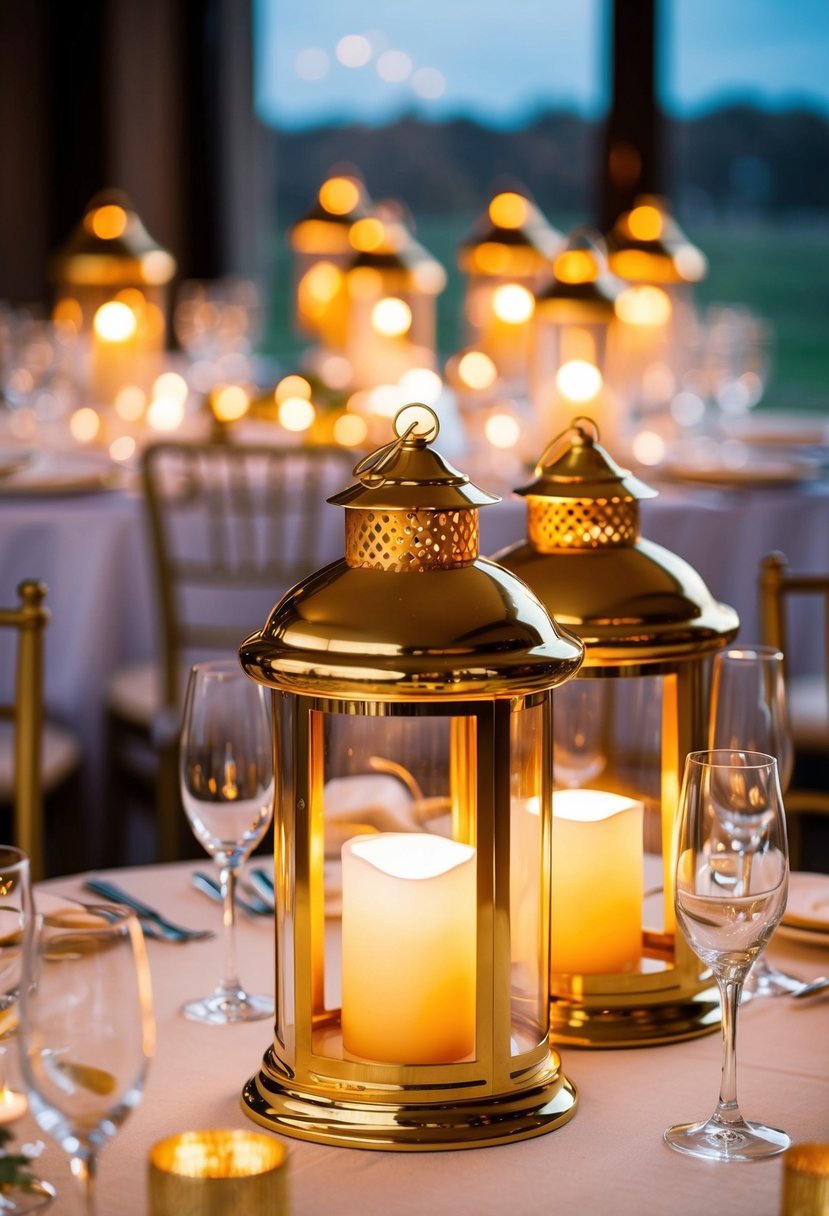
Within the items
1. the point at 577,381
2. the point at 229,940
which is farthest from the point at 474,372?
the point at 229,940

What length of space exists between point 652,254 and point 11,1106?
3.48 meters

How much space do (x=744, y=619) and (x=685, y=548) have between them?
0.37 metres

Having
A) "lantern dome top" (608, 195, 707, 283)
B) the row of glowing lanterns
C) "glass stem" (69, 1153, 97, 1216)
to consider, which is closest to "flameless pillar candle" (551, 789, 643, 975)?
"glass stem" (69, 1153, 97, 1216)

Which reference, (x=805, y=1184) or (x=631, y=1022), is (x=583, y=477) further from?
(x=805, y=1184)

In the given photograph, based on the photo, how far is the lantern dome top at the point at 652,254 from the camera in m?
4.25

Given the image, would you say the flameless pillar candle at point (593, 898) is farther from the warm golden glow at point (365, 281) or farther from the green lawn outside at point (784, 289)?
the green lawn outside at point (784, 289)

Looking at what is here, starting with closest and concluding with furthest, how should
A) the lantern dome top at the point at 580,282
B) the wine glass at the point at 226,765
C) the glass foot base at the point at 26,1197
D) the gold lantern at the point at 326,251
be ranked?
the glass foot base at the point at 26,1197 → the wine glass at the point at 226,765 → the lantern dome top at the point at 580,282 → the gold lantern at the point at 326,251

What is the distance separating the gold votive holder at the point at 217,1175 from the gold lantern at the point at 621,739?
0.38m

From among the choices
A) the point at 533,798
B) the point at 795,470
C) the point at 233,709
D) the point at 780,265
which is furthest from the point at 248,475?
the point at 780,265

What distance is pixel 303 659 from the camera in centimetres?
106

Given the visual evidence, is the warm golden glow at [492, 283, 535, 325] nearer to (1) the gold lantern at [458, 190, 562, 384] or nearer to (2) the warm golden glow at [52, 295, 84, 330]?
(1) the gold lantern at [458, 190, 562, 384]

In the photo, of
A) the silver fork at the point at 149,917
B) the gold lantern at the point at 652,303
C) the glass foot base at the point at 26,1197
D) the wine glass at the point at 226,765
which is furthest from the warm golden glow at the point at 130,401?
the glass foot base at the point at 26,1197

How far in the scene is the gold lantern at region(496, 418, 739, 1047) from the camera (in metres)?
1.25

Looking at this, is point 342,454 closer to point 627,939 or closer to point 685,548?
point 685,548
